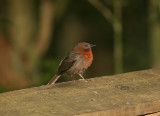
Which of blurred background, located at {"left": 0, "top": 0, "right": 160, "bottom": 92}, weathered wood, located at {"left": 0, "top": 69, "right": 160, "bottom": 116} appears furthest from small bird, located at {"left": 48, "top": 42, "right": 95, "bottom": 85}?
weathered wood, located at {"left": 0, "top": 69, "right": 160, "bottom": 116}

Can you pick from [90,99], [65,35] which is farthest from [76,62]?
[65,35]

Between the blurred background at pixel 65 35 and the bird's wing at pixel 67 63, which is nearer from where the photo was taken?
the bird's wing at pixel 67 63

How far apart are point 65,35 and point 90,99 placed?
8.12 m

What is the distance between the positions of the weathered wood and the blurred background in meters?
2.32

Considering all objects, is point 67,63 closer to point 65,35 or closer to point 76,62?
point 76,62

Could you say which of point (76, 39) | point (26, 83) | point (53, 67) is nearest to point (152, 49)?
point (53, 67)

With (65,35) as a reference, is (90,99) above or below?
below

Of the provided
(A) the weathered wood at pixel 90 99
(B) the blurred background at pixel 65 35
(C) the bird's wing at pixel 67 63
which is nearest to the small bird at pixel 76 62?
(C) the bird's wing at pixel 67 63

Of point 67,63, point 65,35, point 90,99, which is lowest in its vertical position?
point 90,99

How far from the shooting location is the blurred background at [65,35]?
27.0 ft

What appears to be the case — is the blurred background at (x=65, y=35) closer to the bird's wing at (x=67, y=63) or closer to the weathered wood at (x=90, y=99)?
the bird's wing at (x=67, y=63)

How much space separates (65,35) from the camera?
11.7 meters

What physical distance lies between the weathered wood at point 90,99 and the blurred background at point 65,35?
2.32m

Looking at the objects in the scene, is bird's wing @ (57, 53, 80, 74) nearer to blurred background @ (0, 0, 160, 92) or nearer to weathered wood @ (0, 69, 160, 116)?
blurred background @ (0, 0, 160, 92)
